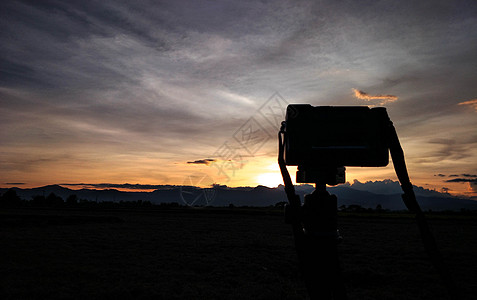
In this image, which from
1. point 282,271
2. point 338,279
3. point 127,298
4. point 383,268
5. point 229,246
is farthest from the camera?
point 229,246

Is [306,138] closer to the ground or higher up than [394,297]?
higher up

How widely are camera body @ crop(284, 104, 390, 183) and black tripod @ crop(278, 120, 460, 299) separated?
82 millimetres

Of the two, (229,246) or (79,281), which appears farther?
(229,246)

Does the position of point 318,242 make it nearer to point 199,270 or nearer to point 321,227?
point 321,227

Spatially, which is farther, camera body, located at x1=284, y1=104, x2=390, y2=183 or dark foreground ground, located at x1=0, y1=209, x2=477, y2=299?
dark foreground ground, located at x1=0, y1=209, x2=477, y2=299

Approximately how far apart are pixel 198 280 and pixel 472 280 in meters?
8.14

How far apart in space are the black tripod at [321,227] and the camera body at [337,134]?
82mm

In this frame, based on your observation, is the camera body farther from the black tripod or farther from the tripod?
the tripod

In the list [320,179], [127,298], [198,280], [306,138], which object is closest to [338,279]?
[320,179]

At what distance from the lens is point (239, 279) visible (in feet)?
30.3

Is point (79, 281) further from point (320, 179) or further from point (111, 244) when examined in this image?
point (320, 179)

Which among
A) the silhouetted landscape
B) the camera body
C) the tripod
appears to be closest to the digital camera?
the camera body

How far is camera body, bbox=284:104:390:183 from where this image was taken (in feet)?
5.45

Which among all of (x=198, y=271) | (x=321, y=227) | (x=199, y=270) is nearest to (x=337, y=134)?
(x=321, y=227)
